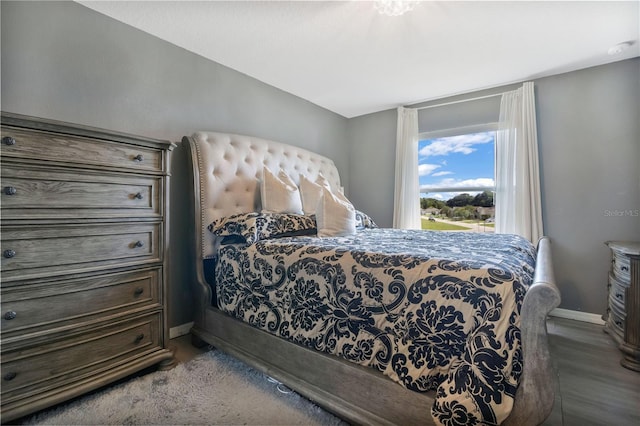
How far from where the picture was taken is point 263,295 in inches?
67.4

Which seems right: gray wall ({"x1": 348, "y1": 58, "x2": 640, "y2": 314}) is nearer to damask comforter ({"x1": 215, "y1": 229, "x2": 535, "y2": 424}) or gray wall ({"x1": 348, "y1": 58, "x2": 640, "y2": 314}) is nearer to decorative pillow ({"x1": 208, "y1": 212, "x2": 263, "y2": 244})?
damask comforter ({"x1": 215, "y1": 229, "x2": 535, "y2": 424})

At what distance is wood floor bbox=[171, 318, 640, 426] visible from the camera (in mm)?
1442

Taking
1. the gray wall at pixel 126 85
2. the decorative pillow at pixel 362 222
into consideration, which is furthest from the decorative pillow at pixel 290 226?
the gray wall at pixel 126 85

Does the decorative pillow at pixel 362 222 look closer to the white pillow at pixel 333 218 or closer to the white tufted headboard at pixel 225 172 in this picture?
the white pillow at pixel 333 218

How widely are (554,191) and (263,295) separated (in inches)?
117

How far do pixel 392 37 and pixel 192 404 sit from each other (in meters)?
2.72

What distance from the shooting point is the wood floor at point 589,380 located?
1.44 m

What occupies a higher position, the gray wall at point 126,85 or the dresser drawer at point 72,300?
the gray wall at point 126,85

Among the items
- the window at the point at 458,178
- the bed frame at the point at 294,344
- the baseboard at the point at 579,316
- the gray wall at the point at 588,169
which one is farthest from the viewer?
the window at the point at 458,178

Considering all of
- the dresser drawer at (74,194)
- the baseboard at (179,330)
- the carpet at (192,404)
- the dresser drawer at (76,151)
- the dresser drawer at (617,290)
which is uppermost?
the dresser drawer at (76,151)

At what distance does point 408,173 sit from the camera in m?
3.69

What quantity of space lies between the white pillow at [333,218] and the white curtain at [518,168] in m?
1.83

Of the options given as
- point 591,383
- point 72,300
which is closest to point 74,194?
point 72,300

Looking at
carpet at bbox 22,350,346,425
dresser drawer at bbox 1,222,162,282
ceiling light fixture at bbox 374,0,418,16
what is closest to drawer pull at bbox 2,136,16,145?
dresser drawer at bbox 1,222,162,282
